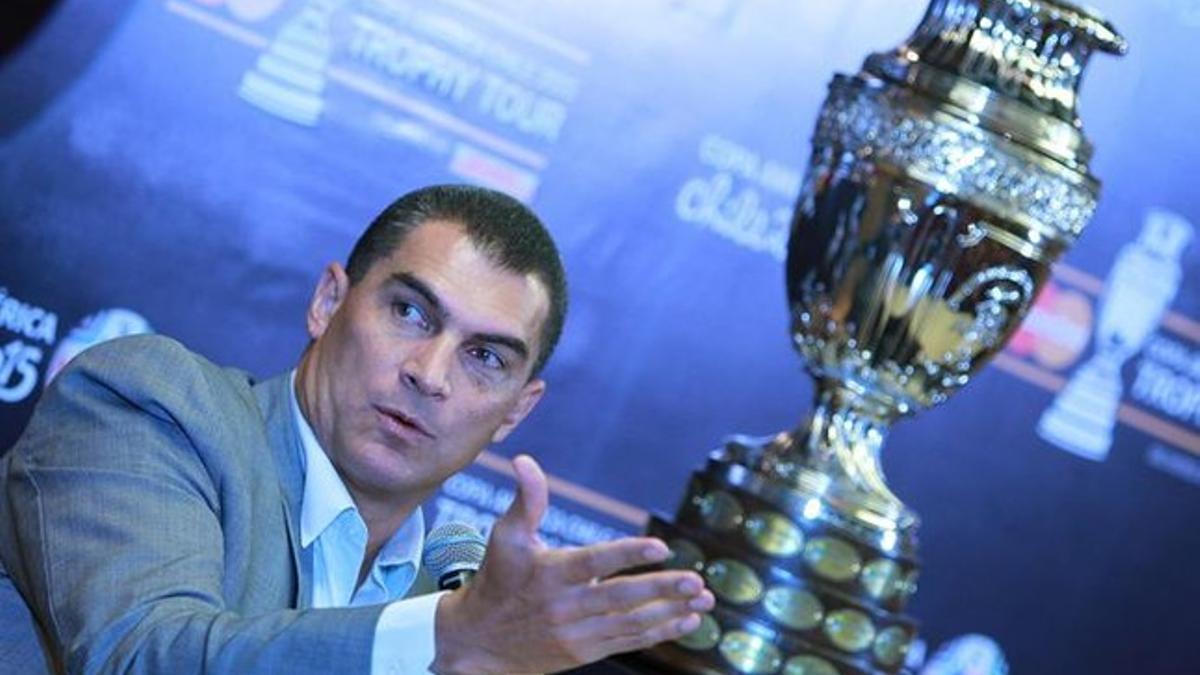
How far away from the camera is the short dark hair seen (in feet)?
6.96

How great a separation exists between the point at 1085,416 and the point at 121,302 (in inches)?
68.8

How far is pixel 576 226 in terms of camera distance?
143 inches

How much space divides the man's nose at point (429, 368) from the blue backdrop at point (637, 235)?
4.32 feet

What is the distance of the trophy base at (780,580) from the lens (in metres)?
2.54

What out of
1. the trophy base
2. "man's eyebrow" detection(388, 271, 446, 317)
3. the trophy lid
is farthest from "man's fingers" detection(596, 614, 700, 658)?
the trophy lid

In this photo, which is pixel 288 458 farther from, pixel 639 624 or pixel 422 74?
pixel 422 74

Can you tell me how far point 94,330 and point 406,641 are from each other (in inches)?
69.4

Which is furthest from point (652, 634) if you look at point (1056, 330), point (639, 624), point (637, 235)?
point (1056, 330)

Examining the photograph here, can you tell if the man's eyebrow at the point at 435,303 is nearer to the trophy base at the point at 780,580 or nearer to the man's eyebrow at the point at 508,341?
the man's eyebrow at the point at 508,341

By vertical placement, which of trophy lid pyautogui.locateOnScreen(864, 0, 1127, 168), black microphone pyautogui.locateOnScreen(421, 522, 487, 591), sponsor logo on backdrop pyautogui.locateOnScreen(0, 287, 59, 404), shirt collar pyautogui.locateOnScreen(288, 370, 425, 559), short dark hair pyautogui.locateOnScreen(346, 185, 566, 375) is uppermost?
trophy lid pyautogui.locateOnScreen(864, 0, 1127, 168)

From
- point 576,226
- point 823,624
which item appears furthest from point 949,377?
point 576,226

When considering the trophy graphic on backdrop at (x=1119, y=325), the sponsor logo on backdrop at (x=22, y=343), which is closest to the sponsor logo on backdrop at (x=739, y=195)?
the trophy graphic on backdrop at (x=1119, y=325)

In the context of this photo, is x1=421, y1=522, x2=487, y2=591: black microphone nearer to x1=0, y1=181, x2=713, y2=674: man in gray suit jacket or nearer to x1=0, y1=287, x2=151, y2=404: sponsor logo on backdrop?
x1=0, y1=181, x2=713, y2=674: man in gray suit jacket

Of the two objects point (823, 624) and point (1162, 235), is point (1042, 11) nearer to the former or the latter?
point (823, 624)
